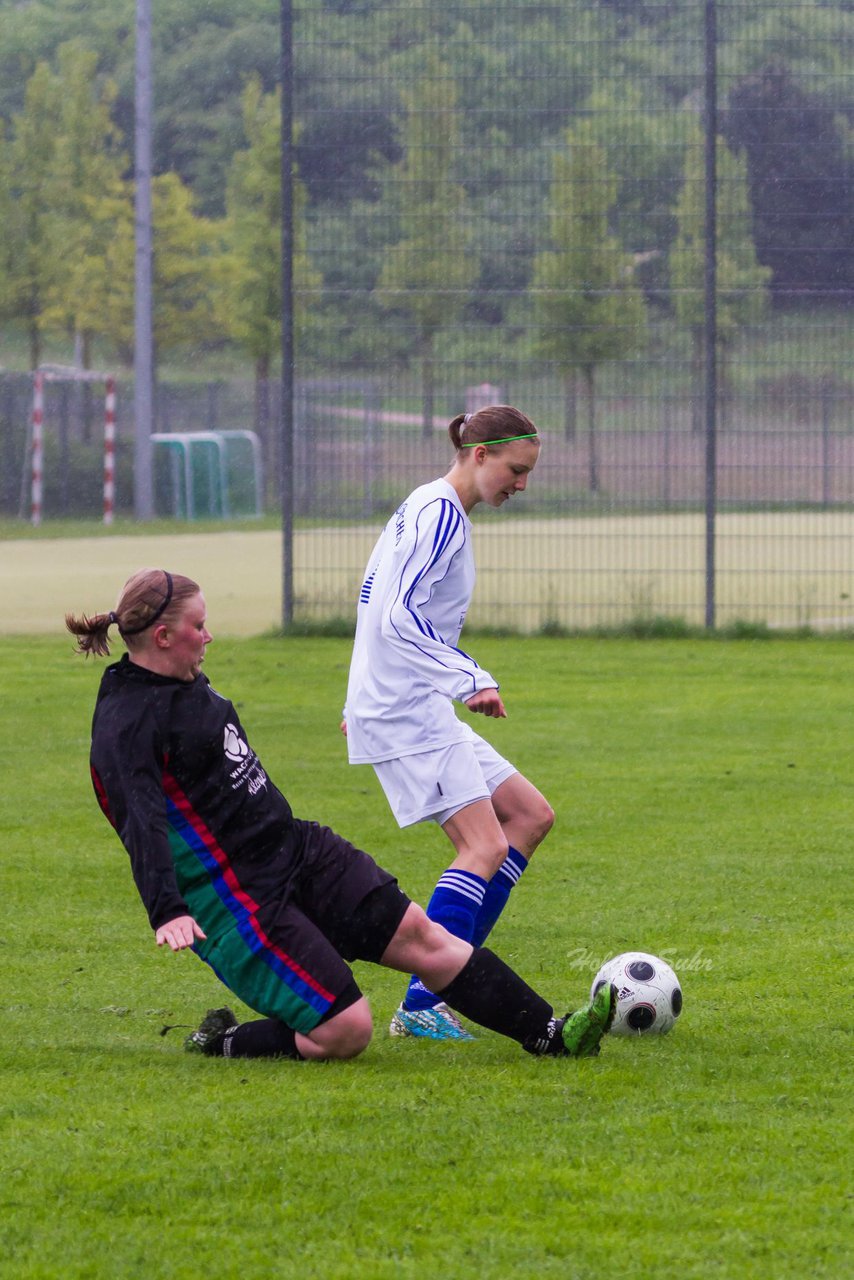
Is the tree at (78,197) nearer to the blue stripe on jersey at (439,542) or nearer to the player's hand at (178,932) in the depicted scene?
the blue stripe on jersey at (439,542)

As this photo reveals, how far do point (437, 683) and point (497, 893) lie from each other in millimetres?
676

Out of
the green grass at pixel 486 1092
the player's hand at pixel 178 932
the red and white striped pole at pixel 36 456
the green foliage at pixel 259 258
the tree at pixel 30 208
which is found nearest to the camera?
the green grass at pixel 486 1092

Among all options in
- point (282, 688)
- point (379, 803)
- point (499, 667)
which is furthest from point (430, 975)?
point (499, 667)

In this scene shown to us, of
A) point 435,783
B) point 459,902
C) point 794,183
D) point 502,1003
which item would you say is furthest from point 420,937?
point 794,183

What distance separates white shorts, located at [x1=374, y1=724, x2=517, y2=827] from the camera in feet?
16.6

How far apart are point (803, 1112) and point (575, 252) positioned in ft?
39.3

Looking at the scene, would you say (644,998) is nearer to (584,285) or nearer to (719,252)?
(584,285)

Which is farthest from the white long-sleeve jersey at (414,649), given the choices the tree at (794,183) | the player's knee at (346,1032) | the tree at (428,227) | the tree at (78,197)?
the tree at (78,197)

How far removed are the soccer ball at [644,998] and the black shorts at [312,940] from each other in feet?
2.08

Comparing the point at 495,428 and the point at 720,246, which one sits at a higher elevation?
the point at 720,246

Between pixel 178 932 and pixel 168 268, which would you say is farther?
pixel 168 268

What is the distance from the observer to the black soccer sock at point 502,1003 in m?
4.67

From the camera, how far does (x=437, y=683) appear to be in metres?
5.09

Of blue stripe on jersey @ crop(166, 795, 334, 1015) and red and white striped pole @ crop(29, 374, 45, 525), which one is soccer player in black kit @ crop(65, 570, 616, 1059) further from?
red and white striped pole @ crop(29, 374, 45, 525)
